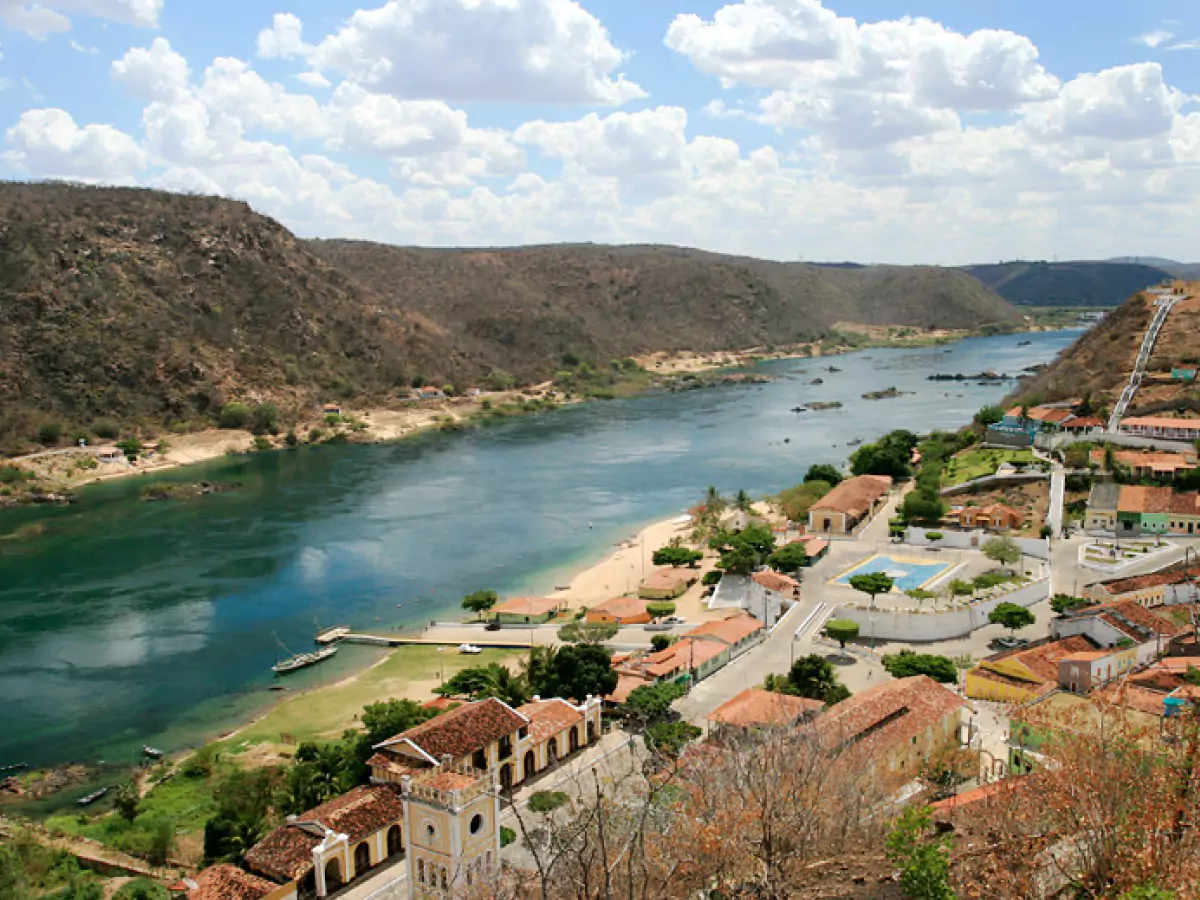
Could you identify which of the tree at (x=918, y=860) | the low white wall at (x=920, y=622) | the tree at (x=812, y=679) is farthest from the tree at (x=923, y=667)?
the tree at (x=918, y=860)

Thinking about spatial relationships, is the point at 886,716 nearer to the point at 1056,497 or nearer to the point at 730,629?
the point at 730,629

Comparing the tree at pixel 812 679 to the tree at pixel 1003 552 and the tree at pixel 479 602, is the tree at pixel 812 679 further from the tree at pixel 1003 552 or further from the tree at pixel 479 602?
the tree at pixel 479 602

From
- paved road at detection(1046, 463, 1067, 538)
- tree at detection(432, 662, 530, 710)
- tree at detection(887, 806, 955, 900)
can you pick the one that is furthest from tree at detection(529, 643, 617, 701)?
paved road at detection(1046, 463, 1067, 538)

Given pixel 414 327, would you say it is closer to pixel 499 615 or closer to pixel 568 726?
pixel 499 615

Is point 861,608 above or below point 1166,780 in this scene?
below

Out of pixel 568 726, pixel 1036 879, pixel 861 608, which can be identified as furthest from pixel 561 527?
pixel 1036 879

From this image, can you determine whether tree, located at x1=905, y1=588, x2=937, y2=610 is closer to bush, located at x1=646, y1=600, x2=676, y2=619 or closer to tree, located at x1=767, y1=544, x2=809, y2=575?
tree, located at x1=767, y1=544, x2=809, y2=575

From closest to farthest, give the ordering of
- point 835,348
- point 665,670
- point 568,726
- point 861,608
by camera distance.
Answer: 1. point 568,726
2. point 665,670
3. point 861,608
4. point 835,348
